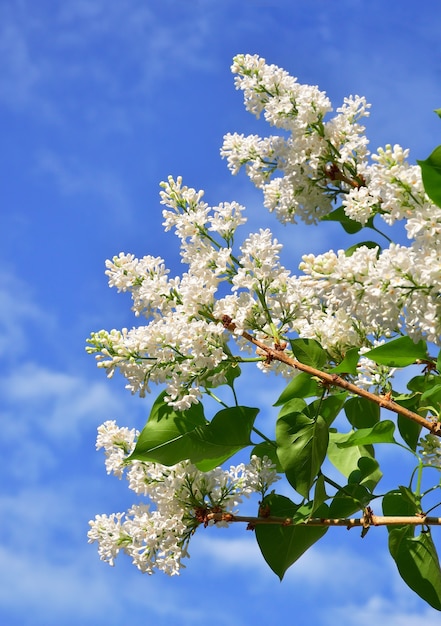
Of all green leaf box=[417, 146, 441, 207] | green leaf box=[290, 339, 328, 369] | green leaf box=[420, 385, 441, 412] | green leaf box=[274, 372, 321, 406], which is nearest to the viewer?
green leaf box=[417, 146, 441, 207]

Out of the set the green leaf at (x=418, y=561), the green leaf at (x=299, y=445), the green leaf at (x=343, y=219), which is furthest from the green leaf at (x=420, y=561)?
the green leaf at (x=343, y=219)

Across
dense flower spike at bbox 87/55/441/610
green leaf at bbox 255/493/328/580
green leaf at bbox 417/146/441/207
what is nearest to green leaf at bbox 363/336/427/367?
dense flower spike at bbox 87/55/441/610

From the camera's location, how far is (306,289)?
6.55 feet

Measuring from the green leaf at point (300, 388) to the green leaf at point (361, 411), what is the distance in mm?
233

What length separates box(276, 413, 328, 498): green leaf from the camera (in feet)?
6.51

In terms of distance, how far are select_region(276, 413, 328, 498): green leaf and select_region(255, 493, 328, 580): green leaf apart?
9.1 inches

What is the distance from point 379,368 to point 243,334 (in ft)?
1.22

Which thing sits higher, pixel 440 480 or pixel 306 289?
pixel 306 289

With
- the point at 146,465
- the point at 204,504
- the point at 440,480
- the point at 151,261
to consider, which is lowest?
the point at 440,480

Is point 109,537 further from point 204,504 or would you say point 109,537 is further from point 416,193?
point 416,193

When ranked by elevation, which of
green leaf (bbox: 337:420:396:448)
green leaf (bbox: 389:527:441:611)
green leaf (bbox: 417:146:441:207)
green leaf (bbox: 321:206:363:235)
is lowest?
green leaf (bbox: 389:527:441:611)

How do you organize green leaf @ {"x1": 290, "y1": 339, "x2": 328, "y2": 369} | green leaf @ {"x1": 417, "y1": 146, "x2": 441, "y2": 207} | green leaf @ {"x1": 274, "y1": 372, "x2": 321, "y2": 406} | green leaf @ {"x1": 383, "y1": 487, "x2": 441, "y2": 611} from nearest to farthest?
green leaf @ {"x1": 417, "y1": 146, "x2": 441, "y2": 207}, green leaf @ {"x1": 290, "y1": 339, "x2": 328, "y2": 369}, green leaf @ {"x1": 274, "y1": 372, "x2": 321, "y2": 406}, green leaf @ {"x1": 383, "y1": 487, "x2": 441, "y2": 611}

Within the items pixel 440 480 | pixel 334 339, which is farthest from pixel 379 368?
pixel 440 480

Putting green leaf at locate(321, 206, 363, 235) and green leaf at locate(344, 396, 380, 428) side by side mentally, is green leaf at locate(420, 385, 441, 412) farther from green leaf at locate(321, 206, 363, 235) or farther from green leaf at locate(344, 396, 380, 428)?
green leaf at locate(321, 206, 363, 235)
